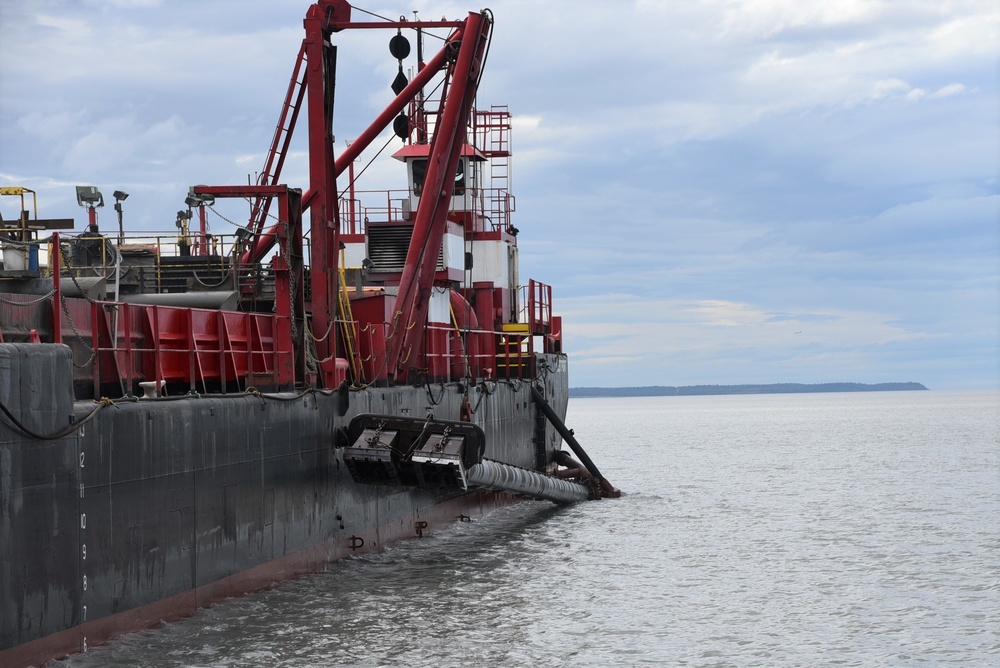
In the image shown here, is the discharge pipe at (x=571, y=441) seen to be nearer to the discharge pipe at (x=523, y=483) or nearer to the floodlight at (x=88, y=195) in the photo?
the discharge pipe at (x=523, y=483)

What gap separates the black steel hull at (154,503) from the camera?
11.8 meters

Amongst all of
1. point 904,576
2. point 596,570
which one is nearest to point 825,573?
point 904,576

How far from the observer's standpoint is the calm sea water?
15.4m

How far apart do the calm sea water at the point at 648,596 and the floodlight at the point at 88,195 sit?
896 cm

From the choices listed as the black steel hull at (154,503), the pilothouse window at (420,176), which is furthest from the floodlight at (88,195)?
the pilothouse window at (420,176)

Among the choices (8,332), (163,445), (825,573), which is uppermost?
(8,332)

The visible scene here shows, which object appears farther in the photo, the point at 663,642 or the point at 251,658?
the point at 663,642

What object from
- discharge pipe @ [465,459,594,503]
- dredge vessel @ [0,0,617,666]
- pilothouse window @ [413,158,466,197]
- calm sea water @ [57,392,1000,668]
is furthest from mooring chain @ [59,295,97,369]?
pilothouse window @ [413,158,466,197]

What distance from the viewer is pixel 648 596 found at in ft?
65.7

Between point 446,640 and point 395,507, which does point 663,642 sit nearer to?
point 446,640

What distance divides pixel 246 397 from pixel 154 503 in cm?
323

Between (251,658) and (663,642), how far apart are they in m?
5.46

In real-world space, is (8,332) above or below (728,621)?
above

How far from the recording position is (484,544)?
25.4 meters
